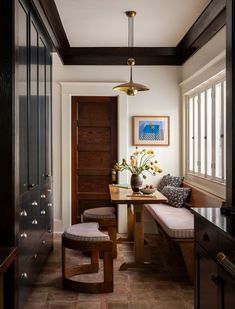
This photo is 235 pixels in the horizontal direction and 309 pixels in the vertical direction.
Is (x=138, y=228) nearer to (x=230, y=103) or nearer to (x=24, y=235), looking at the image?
(x=24, y=235)

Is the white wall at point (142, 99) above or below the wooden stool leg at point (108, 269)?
above

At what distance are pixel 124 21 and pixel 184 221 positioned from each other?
242 centimetres

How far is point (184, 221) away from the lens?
3932 mm

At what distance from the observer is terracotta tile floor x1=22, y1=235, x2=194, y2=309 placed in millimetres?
3012

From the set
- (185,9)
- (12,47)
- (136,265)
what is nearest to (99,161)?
(136,265)

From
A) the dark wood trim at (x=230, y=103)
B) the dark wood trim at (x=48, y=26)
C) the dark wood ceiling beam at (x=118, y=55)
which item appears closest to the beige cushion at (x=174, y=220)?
the dark wood trim at (x=230, y=103)

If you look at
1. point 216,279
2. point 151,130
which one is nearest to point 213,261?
Answer: point 216,279

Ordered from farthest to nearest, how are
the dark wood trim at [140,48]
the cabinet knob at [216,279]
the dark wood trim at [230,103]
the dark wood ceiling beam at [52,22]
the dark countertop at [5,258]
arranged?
the dark wood trim at [140,48] < the dark wood ceiling beam at [52,22] < the dark wood trim at [230,103] < the dark countertop at [5,258] < the cabinet knob at [216,279]

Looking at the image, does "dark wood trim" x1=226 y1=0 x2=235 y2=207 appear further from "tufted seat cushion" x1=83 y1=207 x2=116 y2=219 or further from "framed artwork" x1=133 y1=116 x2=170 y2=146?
"framed artwork" x1=133 y1=116 x2=170 y2=146

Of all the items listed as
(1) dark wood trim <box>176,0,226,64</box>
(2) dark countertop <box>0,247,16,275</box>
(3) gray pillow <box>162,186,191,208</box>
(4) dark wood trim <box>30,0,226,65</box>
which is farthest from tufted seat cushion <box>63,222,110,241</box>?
(1) dark wood trim <box>176,0,226,64</box>

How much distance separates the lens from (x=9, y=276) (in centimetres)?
245

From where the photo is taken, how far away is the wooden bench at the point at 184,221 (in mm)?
3537

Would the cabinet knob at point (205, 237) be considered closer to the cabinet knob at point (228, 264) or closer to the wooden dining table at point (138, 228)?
the cabinet knob at point (228, 264)

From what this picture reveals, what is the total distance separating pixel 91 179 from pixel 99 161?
0.31 metres
